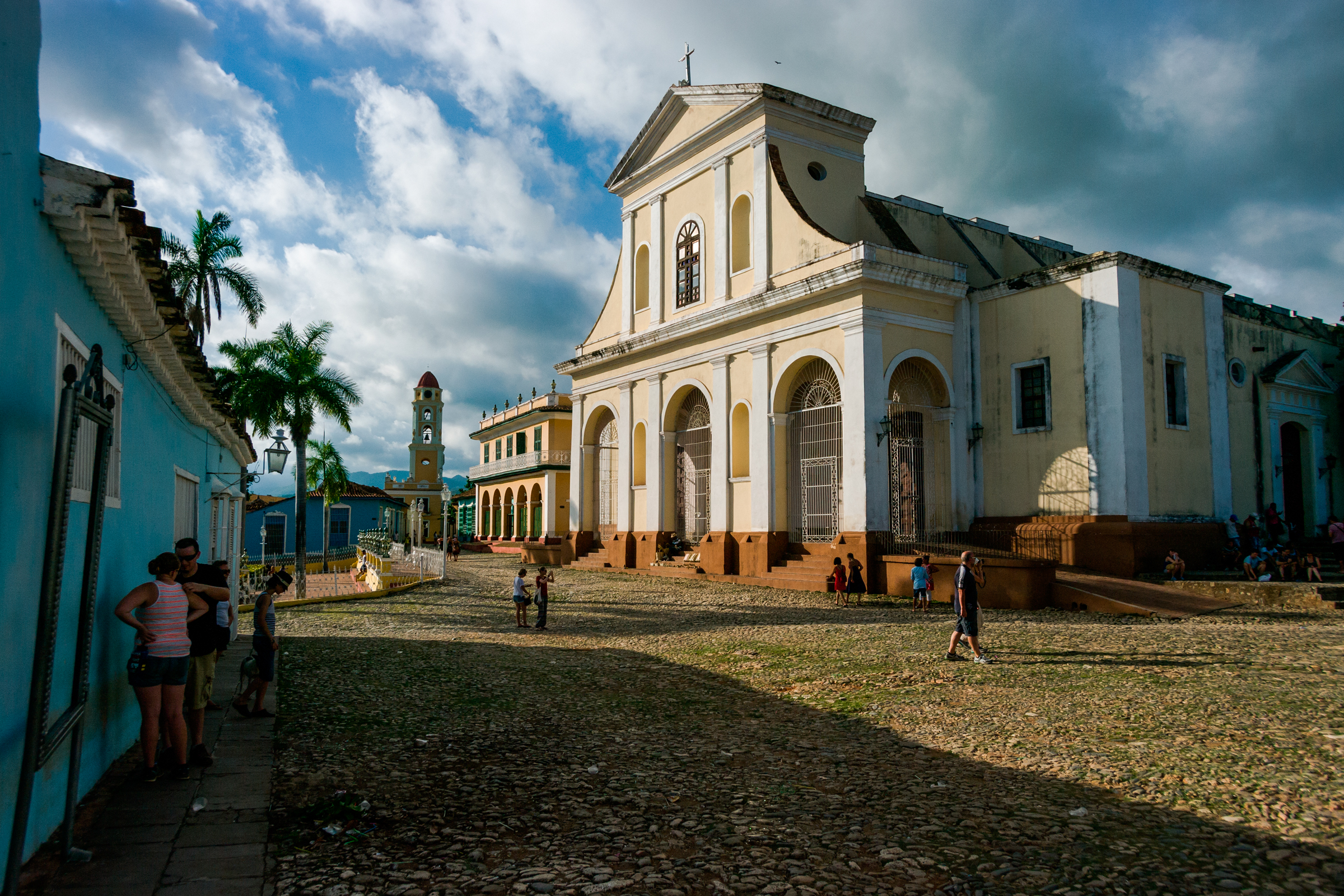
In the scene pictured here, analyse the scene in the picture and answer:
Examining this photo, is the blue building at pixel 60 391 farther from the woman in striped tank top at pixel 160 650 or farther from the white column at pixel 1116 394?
the white column at pixel 1116 394

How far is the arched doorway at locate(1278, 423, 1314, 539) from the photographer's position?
2188 cm

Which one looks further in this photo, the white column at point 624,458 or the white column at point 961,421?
the white column at point 624,458

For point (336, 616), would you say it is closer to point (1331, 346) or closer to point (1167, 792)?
point (1167, 792)

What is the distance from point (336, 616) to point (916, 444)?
1339 cm

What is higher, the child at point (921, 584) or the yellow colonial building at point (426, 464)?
the yellow colonial building at point (426, 464)

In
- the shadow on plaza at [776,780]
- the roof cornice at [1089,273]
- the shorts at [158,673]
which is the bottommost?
the shadow on plaza at [776,780]

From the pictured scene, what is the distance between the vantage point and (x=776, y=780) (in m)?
5.46

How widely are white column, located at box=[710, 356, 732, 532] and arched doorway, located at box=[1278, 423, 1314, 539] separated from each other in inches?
556

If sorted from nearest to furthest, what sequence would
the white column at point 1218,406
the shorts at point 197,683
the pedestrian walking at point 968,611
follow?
the shorts at point 197,683 → the pedestrian walking at point 968,611 → the white column at point 1218,406

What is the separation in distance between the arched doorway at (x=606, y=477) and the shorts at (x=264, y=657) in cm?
2148

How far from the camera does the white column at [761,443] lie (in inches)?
830

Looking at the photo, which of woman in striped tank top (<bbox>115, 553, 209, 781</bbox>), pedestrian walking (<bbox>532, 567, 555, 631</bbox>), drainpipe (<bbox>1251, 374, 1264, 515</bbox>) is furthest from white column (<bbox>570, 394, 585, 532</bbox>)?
woman in striped tank top (<bbox>115, 553, 209, 781</bbox>)

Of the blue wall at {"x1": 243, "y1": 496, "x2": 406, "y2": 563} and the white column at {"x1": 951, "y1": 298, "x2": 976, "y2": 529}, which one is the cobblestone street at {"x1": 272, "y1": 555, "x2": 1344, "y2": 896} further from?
the blue wall at {"x1": 243, "y1": 496, "x2": 406, "y2": 563}

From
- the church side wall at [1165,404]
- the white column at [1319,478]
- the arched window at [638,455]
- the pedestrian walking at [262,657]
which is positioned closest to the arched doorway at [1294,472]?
the white column at [1319,478]
